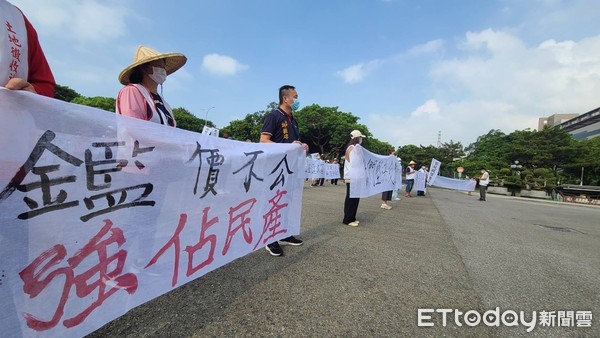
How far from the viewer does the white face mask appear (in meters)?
2.16

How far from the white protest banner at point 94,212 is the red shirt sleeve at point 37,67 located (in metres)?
0.59

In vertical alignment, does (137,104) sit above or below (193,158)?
above

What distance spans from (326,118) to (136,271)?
34749mm

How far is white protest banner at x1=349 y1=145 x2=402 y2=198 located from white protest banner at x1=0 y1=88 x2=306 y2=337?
3.06m

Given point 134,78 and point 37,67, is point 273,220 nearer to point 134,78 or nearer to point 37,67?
point 134,78

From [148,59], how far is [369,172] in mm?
4551

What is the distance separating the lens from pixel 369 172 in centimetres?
570

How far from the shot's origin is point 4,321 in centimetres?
107

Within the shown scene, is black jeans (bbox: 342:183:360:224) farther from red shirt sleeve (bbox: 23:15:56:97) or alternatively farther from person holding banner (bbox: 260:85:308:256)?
red shirt sleeve (bbox: 23:15:56:97)

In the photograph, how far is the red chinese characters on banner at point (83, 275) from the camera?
115cm

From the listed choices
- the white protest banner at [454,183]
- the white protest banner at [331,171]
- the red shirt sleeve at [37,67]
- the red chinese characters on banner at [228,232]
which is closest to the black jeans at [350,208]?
the red chinese characters on banner at [228,232]

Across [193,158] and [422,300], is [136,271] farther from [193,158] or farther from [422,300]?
[422,300]

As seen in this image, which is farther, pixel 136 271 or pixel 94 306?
pixel 136 271

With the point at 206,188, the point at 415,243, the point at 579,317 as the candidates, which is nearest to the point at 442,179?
the point at 415,243
